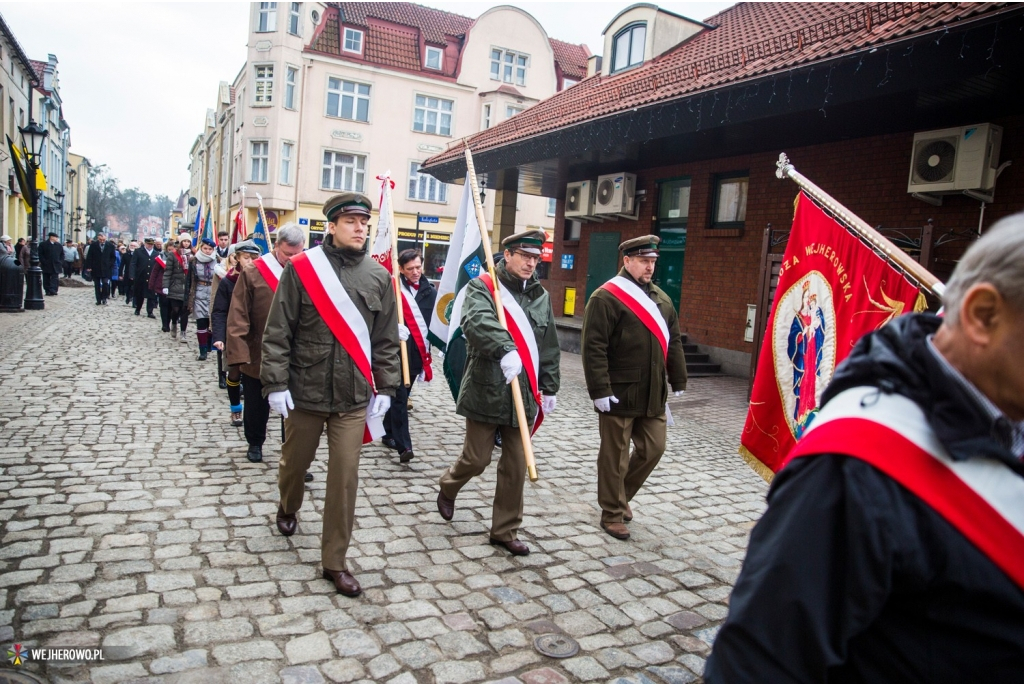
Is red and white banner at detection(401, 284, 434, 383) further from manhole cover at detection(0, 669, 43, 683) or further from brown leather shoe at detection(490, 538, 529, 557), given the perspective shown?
manhole cover at detection(0, 669, 43, 683)

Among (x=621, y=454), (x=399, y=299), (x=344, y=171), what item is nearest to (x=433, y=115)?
(x=344, y=171)

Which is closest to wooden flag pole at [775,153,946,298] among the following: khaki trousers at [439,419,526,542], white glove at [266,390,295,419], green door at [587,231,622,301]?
khaki trousers at [439,419,526,542]

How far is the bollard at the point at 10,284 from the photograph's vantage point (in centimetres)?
1645

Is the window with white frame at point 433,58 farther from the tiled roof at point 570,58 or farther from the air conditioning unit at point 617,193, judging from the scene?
the air conditioning unit at point 617,193

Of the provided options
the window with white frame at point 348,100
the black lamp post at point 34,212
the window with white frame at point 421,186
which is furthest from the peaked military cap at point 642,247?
the window with white frame at point 348,100

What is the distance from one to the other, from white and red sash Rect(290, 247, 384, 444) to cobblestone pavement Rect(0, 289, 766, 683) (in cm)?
126

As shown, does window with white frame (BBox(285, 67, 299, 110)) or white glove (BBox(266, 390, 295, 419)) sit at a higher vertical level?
window with white frame (BBox(285, 67, 299, 110))

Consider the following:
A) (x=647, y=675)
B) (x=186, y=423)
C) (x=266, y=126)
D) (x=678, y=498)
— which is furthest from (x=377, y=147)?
(x=647, y=675)

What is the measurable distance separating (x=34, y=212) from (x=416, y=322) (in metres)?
14.4

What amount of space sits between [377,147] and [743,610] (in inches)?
1445

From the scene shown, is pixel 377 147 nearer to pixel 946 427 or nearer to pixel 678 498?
pixel 678 498

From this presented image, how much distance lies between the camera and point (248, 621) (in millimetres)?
3357

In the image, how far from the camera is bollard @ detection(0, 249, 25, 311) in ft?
54.0

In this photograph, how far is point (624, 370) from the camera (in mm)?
4887
